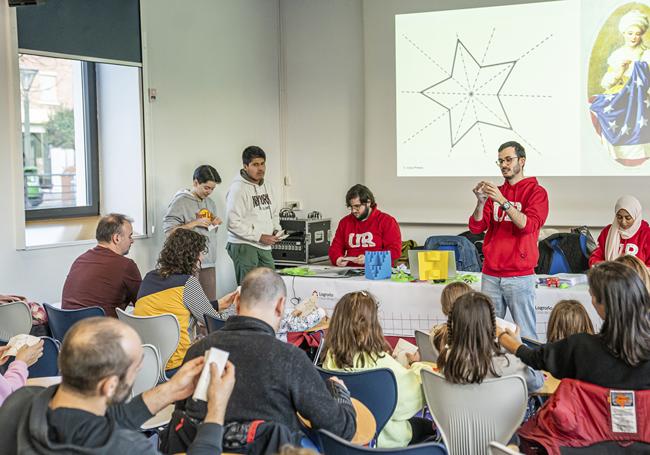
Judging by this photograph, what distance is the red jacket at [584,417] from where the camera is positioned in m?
2.36

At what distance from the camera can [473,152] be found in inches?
285

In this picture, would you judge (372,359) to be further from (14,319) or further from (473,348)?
(14,319)

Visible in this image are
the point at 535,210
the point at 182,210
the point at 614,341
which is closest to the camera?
the point at 614,341

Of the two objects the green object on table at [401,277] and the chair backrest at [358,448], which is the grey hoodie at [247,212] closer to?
the green object on table at [401,277]

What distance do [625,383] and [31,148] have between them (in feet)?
16.0

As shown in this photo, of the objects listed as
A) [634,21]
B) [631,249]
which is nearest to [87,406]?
[631,249]

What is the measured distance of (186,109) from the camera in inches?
278

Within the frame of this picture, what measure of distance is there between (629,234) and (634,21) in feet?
8.75

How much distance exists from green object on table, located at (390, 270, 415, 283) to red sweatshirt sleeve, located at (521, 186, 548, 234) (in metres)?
0.96

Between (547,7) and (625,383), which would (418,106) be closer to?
(547,7)

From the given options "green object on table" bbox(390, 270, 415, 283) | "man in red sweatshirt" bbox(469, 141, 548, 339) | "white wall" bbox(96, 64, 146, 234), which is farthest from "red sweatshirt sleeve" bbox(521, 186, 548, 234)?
"white wall" bbox(96, 64, 146, 234)

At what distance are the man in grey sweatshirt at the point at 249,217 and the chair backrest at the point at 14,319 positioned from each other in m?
2.29

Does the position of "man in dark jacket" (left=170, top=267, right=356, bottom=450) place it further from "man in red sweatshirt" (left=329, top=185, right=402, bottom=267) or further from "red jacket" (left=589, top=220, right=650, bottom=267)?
"man in red sweatshirt" (left=329, top=185, right=402, bottom=267)

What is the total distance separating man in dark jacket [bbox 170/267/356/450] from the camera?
2.11 meters
